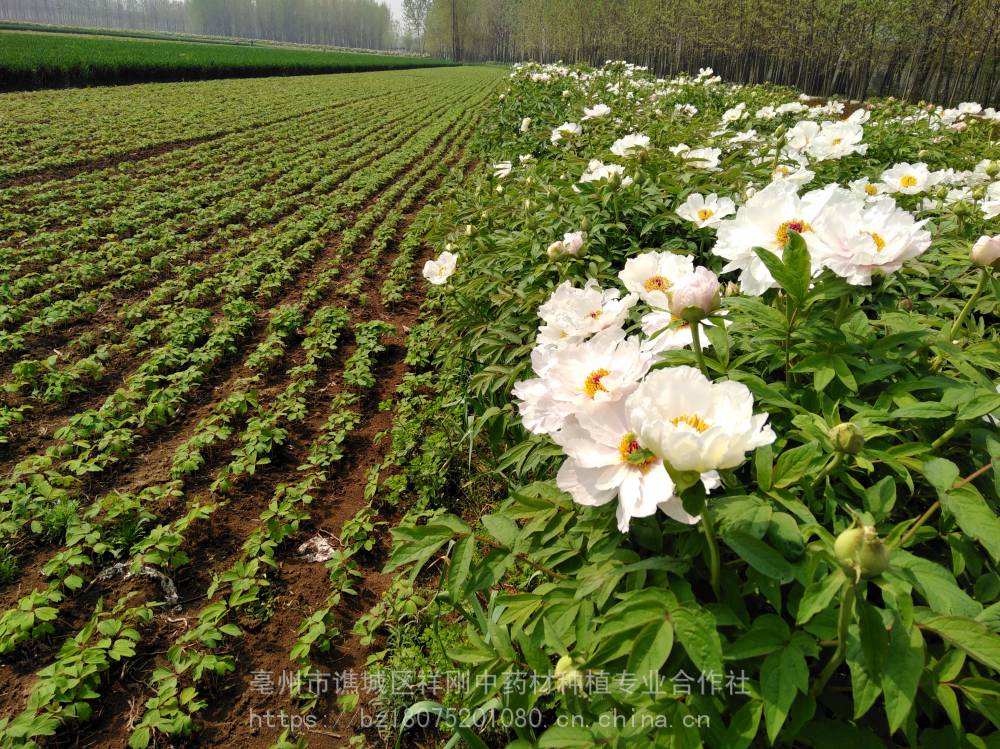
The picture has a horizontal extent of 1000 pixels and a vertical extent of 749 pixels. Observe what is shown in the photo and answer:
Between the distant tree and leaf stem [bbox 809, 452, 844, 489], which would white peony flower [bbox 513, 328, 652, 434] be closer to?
leaf stem [bbox 809, 452, 844, 489]

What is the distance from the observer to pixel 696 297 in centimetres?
101

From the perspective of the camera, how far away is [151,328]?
183 inches

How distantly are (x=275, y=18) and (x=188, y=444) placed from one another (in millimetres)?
129443

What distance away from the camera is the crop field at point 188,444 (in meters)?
2.12

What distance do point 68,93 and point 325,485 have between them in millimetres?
21544

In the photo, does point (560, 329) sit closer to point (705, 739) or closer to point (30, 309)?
point (705, 739)

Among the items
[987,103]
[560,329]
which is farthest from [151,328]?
[987,103]

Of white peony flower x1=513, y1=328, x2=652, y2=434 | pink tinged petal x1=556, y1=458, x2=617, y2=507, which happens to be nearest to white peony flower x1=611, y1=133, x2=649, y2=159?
white peony flower x1=513, y1=328, x2=652, y2=434

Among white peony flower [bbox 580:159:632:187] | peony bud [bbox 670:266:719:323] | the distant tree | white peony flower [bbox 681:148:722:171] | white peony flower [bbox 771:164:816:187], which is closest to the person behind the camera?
peony bud [bbox 670:266:719:323]

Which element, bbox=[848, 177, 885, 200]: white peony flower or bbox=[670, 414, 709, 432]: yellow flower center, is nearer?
bbox=[670, 414, 709, 432]: yellow flower center

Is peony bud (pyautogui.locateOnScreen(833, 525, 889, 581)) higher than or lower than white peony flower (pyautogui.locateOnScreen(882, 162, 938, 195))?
lower

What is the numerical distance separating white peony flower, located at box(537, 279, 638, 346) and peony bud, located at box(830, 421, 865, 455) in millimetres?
453

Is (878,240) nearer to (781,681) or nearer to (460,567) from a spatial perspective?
(781,681)

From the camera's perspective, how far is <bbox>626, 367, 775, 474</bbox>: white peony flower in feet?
2.47
